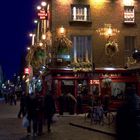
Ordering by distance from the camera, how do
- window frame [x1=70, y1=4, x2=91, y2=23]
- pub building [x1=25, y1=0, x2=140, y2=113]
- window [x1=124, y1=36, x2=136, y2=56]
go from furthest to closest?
1. window [x1=124, y1=36, x2=136, y2=56]
2. window frame [x1=70, y1=4, x2=91, y2=23]
3. pub building [x1=25, y1=0, x2=140, y2=113]

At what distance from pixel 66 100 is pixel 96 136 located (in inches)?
701

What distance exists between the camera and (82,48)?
4300 centimetres

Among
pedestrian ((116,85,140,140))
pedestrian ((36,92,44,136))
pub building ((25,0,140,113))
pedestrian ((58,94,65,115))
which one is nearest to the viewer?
pedestrian ((116,85,140,140))

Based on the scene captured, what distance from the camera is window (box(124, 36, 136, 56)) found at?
43.2m

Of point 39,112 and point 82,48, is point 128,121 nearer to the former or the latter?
point 39,112

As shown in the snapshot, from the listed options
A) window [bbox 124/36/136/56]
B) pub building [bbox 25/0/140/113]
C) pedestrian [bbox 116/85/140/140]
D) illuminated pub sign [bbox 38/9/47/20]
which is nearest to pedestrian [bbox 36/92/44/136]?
pedestrian [bbox 116/85/140/140]

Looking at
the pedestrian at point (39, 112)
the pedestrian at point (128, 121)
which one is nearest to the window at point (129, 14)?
the pedestrian at point (39, 112)

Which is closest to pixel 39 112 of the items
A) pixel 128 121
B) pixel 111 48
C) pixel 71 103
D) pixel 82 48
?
pixel 128 121

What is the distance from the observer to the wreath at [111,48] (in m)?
42.3

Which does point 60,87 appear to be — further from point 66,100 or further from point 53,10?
point 53,10

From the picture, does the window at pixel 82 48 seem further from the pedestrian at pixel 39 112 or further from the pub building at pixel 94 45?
the pedestrian at pixel 39 112

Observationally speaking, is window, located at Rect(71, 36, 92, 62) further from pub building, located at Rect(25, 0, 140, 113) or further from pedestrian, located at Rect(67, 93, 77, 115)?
pedestrian, located at Rect(67, 93, 77, 115)

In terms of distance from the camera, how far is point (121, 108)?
7.89 m

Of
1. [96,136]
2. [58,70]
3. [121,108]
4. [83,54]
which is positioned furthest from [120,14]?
[121,108]
